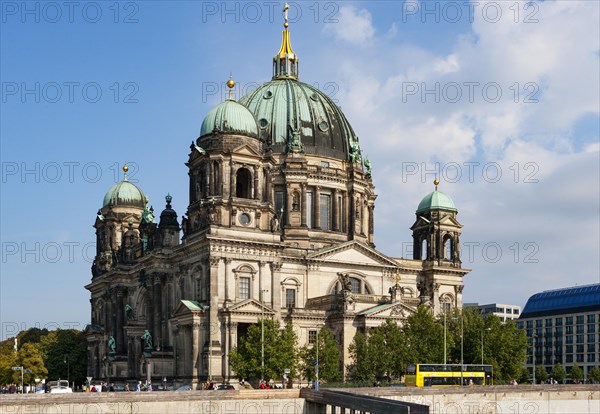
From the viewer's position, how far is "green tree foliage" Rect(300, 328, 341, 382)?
96.1 metres

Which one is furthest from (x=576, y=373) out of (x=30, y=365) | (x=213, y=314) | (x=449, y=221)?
(x=30, y=365)

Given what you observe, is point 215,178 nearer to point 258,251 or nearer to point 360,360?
point 258,251

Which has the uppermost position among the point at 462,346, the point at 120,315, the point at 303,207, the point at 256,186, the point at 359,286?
the point at 256,186

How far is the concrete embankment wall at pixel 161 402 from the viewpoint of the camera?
59.7 metres

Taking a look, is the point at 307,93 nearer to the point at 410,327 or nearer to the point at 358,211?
the point at 358,211

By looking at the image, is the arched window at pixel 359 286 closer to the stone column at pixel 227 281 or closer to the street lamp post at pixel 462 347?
the street lamp post at pixel 462 347

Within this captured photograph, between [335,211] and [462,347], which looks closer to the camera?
[462,347]

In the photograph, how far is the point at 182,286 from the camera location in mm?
103188

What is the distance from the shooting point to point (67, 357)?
463 feet

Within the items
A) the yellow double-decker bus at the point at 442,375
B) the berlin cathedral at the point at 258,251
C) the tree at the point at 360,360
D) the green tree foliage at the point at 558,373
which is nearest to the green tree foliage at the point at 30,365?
the berlin cathedral at the point at 258,251

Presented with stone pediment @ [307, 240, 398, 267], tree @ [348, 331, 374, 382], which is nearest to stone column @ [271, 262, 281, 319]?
stone pediment @ [307, 240, 398, 267]

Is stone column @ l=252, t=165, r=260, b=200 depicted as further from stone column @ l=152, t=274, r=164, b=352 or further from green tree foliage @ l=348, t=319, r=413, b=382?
green tree foliage @ l=348, t=319, r=413, b=382

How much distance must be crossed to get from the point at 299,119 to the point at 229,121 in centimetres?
2162

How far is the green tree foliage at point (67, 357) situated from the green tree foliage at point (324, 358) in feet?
177
